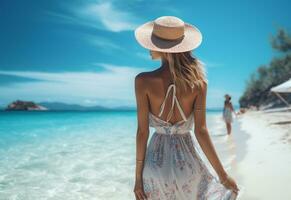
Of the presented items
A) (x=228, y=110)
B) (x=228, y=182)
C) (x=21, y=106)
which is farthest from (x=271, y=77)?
(x=21, y=106)

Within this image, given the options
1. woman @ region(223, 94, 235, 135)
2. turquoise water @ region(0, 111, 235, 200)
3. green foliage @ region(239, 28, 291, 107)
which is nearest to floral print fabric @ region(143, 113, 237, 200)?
turquoise water @ region(0, 111, 235, 200)

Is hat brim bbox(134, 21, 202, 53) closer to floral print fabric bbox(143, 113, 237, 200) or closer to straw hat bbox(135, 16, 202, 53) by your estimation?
straw hat bbox(135, 16, 202, 53)

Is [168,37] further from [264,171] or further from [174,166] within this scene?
[264,171]

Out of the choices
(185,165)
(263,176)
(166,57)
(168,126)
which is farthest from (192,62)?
(263,176)

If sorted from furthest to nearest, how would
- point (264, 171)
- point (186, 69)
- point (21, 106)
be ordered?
point (21, 106), point (264, 171), point (186, 69)

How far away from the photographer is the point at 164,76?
2.19 meters

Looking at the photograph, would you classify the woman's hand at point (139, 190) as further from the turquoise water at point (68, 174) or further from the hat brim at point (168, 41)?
the turquoise water at point (68, 174)

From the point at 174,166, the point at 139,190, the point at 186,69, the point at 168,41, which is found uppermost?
the point at 168,41

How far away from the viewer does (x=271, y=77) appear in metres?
51.7

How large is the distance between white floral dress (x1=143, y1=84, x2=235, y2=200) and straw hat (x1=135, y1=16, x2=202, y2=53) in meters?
0.35

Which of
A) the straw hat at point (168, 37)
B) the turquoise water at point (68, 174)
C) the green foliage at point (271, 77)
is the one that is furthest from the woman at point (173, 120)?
the green foliage at point (271, 77)

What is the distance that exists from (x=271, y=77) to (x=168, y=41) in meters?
52.0

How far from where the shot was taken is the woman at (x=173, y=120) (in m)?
2.18

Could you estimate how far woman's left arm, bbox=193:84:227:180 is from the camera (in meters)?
2.22
